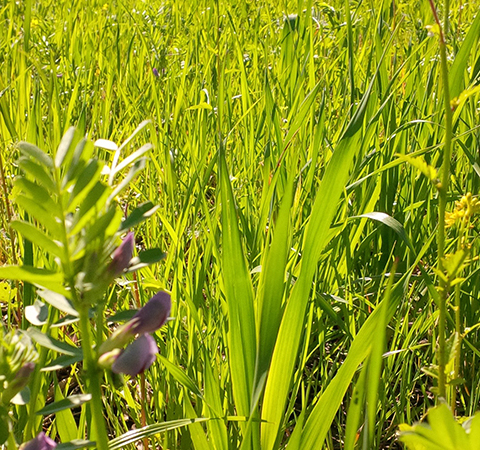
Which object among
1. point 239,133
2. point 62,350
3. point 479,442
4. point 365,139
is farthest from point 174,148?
point 479,442

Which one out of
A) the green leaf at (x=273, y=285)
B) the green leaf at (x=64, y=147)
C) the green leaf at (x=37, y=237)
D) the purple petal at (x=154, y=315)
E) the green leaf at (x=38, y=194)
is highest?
the green leaf at (x=64, y=147)

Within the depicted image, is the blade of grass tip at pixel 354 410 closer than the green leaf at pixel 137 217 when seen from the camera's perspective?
No

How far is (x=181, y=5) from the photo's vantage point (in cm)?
357

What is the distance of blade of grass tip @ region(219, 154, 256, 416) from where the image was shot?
79cm

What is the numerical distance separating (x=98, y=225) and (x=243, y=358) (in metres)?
0.42

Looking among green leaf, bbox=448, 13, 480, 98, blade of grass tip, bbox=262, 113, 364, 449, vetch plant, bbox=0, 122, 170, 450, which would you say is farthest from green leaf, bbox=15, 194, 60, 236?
green leaf, bbox=448, 13, 480, 98

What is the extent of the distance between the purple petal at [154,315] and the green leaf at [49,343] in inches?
2.5

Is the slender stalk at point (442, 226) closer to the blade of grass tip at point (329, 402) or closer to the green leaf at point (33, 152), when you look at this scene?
the blade of grass tip at point (329, 402)

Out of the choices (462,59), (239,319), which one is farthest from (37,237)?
Result: (462,59)

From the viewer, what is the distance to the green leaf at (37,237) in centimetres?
41

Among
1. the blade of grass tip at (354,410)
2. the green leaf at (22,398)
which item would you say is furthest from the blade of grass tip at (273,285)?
the green leaf at (22,398)

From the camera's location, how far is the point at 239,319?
2.64 feet

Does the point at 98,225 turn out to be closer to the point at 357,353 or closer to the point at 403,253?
the point at 357,353

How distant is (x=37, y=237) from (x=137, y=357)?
0.11 metres
